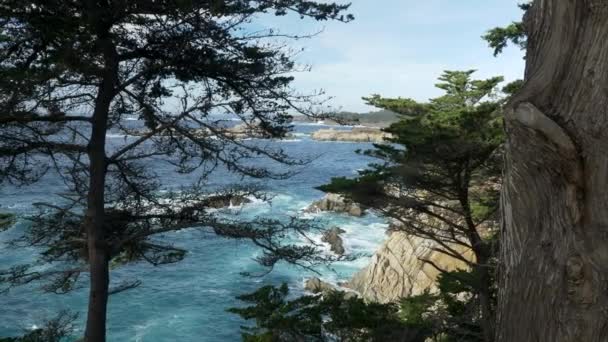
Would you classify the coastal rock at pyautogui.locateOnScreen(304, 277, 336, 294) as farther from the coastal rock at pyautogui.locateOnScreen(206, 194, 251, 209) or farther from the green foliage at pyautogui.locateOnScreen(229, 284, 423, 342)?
the coastal rock at pyautogui.locateOnScreen(206, 194, 251, 209)

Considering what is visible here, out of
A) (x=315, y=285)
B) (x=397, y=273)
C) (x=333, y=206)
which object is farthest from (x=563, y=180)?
(x=333, y=206)

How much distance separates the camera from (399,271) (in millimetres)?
14805

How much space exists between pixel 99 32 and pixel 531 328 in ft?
14.1

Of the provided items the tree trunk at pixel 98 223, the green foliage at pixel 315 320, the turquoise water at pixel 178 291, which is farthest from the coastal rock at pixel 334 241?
the tree trunk at pixel 98 223

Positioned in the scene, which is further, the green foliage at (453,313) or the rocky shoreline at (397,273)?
the rocky shoreline at (397,273)

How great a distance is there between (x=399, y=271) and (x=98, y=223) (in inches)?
451

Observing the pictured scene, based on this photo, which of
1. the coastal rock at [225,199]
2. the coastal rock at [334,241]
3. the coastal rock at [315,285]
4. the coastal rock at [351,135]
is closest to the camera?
the coastal rock at [225,199]

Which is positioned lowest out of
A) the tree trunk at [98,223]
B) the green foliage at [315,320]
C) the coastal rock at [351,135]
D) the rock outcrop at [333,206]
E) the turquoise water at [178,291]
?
the turquoise water at [178,291]

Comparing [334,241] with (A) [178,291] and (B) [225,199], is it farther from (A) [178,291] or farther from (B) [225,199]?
(B) [225,199]

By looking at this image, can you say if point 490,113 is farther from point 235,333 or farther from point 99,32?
point 235,333

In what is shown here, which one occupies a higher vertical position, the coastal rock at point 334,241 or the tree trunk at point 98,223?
the tree trunk at point 98,223

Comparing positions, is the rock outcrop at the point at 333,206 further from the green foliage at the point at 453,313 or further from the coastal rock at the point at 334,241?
the green foliage at the point at 453,313

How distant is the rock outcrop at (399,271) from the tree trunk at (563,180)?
12.5 meters

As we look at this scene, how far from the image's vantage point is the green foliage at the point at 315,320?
5.36 meters
